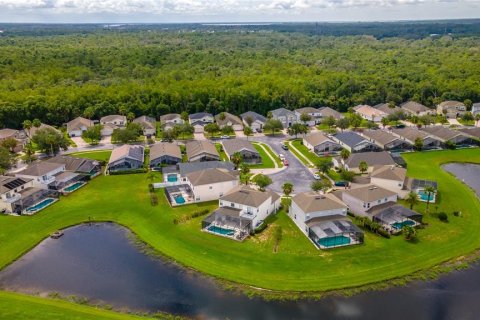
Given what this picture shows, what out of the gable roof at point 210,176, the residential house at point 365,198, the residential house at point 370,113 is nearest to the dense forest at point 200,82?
the residential house at point 370,113

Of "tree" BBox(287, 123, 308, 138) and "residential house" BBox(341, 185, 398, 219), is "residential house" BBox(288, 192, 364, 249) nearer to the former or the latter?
"residential house" BBox(341, 185, 398, 219)

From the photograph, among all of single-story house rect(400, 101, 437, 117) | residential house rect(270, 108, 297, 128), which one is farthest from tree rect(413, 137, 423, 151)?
residential house rect(270, 108, 297, 128)

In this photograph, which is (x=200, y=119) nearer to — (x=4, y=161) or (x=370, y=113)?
(x=370, y=113)

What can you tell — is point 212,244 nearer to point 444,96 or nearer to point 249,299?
point 249,299

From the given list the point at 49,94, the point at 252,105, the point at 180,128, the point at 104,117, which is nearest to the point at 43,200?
the point at 180,128

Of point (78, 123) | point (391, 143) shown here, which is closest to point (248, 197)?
point (391, 143)

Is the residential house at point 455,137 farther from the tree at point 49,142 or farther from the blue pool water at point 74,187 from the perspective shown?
the tree at point 49,142
